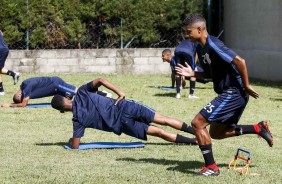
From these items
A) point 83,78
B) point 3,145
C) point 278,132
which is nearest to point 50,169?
point 3,145

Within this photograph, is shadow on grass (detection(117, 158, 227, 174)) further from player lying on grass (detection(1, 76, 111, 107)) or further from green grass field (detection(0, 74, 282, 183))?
player lying on grass (detection(1, 76, 111, 107))

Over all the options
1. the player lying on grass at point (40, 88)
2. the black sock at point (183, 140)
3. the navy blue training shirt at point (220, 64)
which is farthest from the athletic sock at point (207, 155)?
the player lying on grass at point (40, 88)

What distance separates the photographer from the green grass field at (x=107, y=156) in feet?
25.5

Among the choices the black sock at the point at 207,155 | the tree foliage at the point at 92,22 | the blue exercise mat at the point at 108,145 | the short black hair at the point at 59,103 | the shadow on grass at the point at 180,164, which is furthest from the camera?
the tree foliage at the point at 92,22

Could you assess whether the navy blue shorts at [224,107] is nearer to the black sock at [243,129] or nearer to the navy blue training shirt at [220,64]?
the navy blue training shirt at [220,64]

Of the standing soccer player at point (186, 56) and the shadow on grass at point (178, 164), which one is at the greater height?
the shadow on grass at point (178, 164)

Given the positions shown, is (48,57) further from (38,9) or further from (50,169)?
(50,169)

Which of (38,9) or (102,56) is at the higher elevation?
(38,9)

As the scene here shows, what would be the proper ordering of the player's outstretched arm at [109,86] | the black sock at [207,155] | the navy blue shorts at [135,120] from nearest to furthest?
the black sock at [207,155]
the navy blue shorts at [135,120]
the player's outstretched arm at [109,86]

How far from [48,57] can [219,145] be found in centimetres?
1341

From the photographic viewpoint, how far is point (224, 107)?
26.1ft

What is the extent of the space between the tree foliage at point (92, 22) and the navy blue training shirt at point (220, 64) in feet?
50.3

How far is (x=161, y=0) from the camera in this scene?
79.3ft

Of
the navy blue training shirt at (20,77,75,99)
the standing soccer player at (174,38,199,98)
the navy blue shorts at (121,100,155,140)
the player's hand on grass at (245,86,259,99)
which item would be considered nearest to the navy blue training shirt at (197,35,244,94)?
the player's hand on grass at (245,86,259,99)
